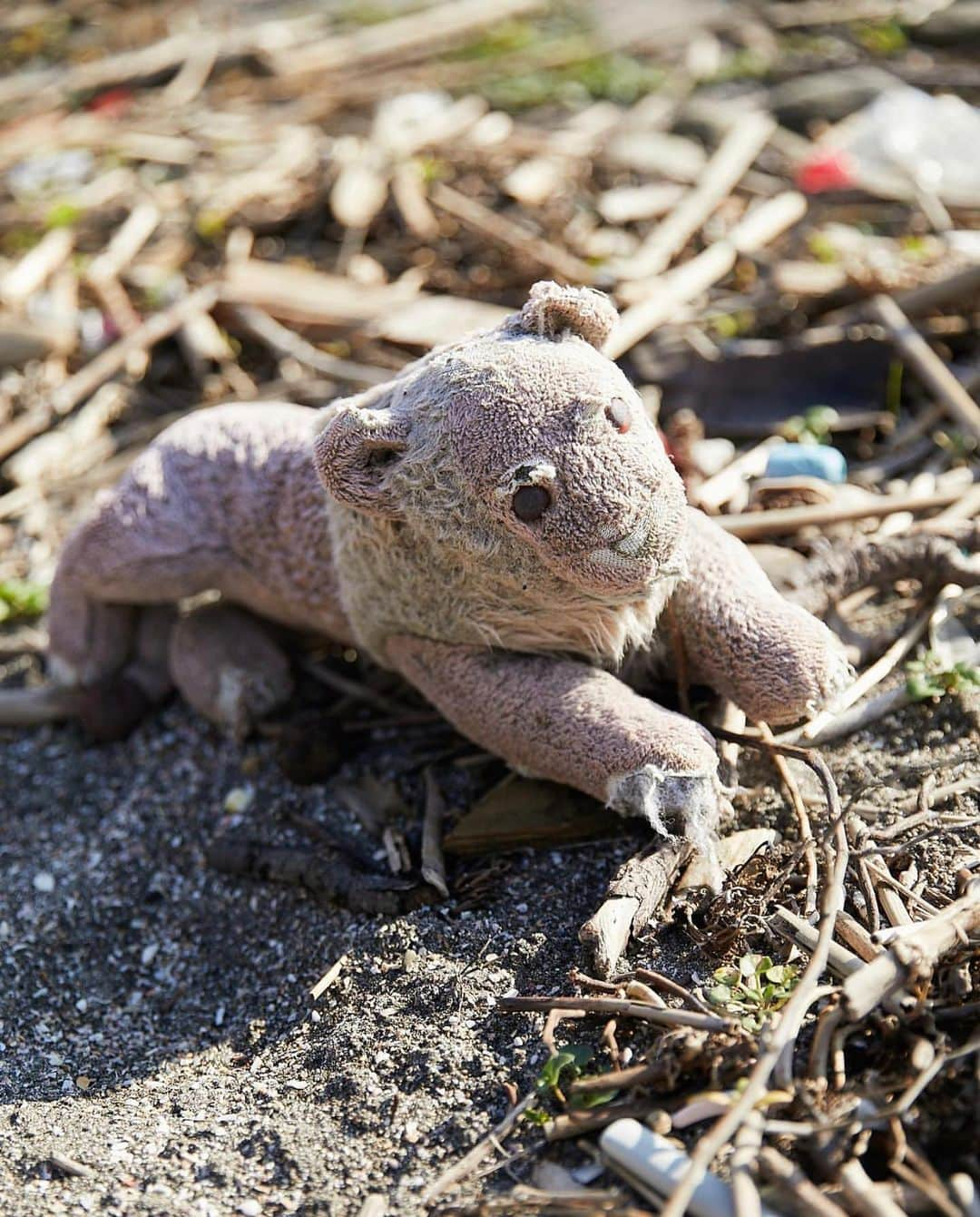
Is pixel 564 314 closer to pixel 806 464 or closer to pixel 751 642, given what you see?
pixel 751 642

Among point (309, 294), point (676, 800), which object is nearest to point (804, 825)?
point (676, 800)

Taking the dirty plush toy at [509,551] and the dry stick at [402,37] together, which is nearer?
the dirty plush toy at [509,551]

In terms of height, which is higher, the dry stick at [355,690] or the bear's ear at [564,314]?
the bear's ear at [564,314]

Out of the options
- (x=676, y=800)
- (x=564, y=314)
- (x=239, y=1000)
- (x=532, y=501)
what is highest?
(x=564, y=314)

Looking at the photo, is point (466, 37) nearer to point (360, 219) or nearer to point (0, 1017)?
point (360, 219)

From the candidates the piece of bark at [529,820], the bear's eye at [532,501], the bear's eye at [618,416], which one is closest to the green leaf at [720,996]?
the piece of bark at [529,820]

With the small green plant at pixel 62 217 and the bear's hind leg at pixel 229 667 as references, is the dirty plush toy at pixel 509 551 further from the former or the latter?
the small green plant at pixel 62 217

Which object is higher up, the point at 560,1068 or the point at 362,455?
the point at 362,455

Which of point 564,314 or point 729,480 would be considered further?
point 729,480
